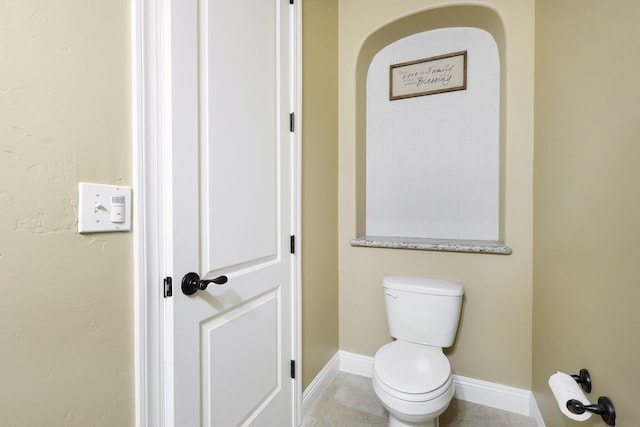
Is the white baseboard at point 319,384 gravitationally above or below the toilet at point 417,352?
below

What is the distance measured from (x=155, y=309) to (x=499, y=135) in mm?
1990

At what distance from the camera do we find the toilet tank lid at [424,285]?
1.57 meters

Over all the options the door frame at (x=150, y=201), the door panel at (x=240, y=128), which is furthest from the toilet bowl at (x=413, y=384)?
the door frame at (x=150, y=201)

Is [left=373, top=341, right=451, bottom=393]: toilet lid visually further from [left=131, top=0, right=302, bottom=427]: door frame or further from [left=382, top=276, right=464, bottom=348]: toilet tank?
[left=131, top=0, right=302, bottom=427]: door frame

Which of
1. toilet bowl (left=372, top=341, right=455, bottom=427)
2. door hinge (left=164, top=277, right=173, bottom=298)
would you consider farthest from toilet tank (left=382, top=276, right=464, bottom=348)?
door hinge (left=164, top=277, right=173, bottom=298)

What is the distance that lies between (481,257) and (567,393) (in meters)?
0.96

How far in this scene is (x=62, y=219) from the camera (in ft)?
2.06

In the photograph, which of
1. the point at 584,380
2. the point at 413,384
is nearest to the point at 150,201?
the point at 413,384

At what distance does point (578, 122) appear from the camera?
3.25ft

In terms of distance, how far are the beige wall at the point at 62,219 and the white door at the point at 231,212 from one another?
0.45 feet

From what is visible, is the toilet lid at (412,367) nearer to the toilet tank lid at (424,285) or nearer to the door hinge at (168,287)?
the toilet tank lid at (424,285)

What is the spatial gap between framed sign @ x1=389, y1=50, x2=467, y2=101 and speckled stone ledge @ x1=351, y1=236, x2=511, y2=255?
3.26 feet

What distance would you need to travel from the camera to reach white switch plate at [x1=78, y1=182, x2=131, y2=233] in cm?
66

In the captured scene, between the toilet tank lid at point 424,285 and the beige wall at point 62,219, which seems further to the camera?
the toilet tank lid at point 424,285
